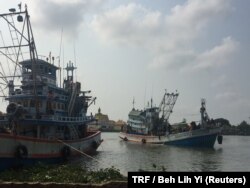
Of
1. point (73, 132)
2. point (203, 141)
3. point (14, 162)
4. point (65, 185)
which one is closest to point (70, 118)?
point (73, 132)

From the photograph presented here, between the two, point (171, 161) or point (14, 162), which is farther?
point (171, 161)

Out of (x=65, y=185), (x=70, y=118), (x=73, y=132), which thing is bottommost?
(x=65, y=185)

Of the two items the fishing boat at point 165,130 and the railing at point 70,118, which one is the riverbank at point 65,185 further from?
the fishing boat at point 165,130

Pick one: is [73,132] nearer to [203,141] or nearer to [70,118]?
[70,118]

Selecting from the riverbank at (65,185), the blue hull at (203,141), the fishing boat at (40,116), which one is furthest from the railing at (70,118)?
the blue hull at (203,141)

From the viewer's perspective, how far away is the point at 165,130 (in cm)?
8250

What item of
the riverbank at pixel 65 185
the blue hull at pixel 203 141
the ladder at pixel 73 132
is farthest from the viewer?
the blue hull at pixel 203 141

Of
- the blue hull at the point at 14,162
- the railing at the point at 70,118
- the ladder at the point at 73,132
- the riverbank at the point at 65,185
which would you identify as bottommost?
the blue hull at the point at 14,162

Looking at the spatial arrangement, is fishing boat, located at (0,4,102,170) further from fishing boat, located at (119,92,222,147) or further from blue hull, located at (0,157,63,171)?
fishing boat, located at (119,92,222,147)

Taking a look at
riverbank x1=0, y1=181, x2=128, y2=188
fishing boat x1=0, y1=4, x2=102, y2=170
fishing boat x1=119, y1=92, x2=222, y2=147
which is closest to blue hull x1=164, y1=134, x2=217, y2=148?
fishing boat x1=119, y1=92, x2=222, y2=147

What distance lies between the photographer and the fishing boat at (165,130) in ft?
224

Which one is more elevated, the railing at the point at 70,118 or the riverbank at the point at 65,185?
the railing at the point at 70,118

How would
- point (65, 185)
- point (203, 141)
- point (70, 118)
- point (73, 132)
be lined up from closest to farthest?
point (65, 185) → point (70, 118) → point (73, 132) → point (203, 141)

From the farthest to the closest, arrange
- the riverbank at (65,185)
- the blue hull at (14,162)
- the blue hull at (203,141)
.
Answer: the blue hull at (203,141) → the blue hull at (14,162) → the riverbank at (65,185)
